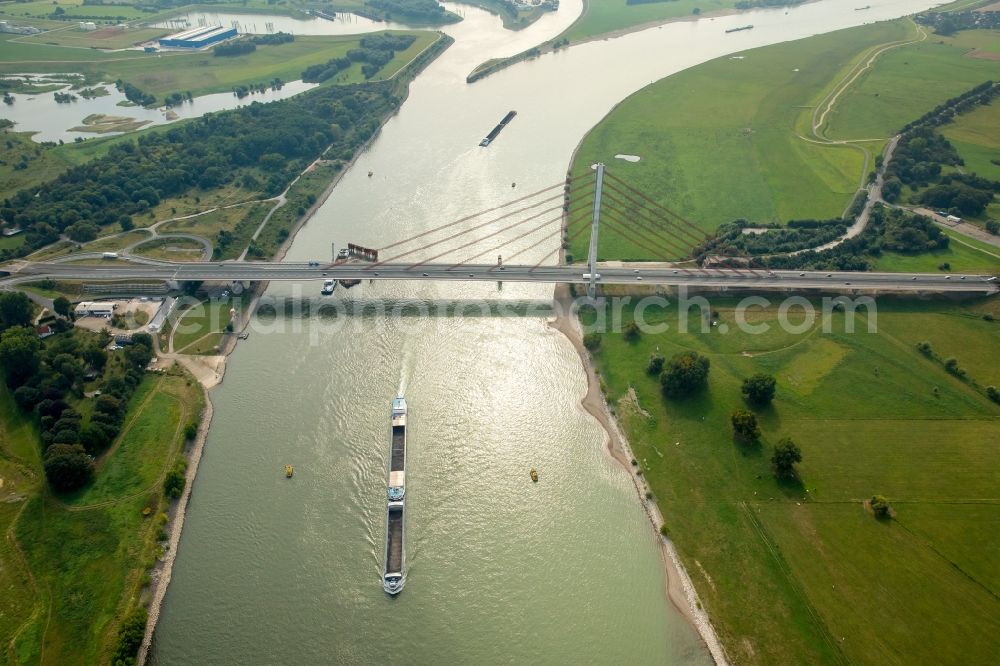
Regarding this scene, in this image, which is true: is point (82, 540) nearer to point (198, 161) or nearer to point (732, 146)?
→ point (198, 161)

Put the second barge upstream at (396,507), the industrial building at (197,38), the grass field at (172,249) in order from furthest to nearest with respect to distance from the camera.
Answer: the industrial building at (197,38), the grass field at (172,249), the second barge upstream at (396,507)

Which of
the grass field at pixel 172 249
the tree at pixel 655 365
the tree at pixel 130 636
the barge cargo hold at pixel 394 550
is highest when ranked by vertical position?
the grass field at pixel 172 249

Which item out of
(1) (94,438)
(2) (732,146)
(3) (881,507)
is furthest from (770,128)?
(1) (94,438)

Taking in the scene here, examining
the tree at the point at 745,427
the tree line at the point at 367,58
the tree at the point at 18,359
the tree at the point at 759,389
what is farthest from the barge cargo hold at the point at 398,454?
the tree line at the point at 367,58

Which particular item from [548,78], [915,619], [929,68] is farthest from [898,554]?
[929,68]

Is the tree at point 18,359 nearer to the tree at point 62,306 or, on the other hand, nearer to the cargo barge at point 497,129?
the tree at point 62,306
